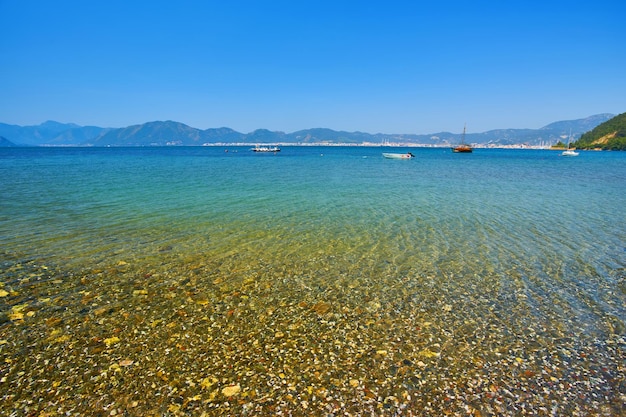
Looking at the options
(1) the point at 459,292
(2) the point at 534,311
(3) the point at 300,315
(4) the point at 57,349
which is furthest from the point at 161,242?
(2) the point at 534,311

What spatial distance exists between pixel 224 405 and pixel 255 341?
187 cm

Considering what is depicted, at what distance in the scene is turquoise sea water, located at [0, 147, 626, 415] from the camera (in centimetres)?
569

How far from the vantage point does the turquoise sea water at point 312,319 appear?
18.7ft

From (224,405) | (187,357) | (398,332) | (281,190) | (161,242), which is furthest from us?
(281,190)

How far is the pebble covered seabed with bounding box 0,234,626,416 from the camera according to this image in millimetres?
5543

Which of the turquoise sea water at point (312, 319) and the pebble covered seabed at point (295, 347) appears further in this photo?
the turquoise sea water at point (312, 319)

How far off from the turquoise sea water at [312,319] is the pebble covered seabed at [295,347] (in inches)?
1.5

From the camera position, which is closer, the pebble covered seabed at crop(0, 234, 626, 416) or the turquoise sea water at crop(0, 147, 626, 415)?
the pebble covered seabed at crop(0, 234, 626, 416)

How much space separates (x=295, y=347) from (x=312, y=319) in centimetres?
127

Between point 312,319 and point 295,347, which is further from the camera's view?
point 312,319

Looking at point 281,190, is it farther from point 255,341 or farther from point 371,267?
point 255,341

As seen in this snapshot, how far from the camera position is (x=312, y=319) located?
824 centimetres

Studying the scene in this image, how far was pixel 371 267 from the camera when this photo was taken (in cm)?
1191

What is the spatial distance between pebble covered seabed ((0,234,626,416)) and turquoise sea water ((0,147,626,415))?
4 centimetres
